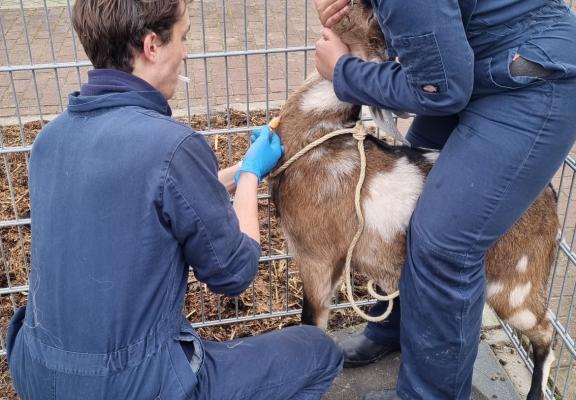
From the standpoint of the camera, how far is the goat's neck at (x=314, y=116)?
110 inches

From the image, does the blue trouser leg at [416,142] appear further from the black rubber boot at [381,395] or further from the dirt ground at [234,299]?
the dirt ground at [234,299]

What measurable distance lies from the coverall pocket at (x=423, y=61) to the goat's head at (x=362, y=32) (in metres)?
0.45

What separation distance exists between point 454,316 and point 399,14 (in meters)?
1.11

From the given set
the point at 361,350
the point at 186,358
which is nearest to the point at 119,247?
the point at 186,358

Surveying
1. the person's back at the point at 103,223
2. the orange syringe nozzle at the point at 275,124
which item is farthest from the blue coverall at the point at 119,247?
the orange syringe nozzle at the point at 275,124

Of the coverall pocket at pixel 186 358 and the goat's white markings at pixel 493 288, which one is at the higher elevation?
the coverall pocket at pixel 186 358

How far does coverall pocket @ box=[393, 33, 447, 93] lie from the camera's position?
2.08m

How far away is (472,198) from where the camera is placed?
2.37 meters

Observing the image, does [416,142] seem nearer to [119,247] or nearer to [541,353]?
[541,353]

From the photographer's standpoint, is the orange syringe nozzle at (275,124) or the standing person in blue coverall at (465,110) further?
the orange syringe nozzle at (275,124)

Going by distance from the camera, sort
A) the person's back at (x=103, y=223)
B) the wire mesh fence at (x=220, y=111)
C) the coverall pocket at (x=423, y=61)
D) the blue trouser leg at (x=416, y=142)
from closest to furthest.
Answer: the person's back at (x=103, y=223), the coverall pocket at (x=423, y=61), the blue trouser leg at (x=416, y=142), the wire mesh fence at (x=220, y=111)

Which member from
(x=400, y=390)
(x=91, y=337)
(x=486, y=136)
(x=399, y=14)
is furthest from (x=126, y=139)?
(x=400, y=390)

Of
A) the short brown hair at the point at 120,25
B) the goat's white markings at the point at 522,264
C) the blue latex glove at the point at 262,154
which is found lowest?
the goat's white markings at the point at 522,264

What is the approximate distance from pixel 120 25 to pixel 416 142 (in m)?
1.44
